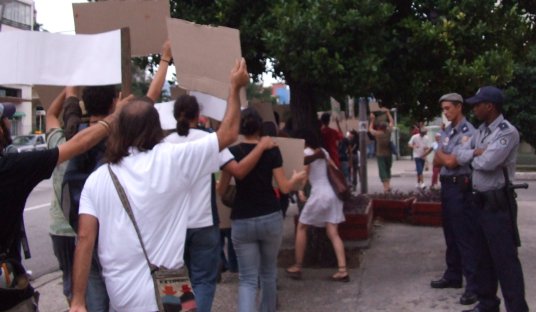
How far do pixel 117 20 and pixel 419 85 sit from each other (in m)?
3.13

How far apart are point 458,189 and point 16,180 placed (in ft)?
13.7

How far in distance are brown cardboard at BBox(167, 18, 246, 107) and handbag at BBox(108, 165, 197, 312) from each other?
1196mm

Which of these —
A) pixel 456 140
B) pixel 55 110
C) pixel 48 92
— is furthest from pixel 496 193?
pixel 48 92

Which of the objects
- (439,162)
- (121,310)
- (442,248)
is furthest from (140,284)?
(442,248)

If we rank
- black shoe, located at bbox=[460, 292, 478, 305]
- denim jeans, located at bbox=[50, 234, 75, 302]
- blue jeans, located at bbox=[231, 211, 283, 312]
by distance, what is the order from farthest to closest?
black shoe, located at bbox=[460, 292, 478, 305]
blue jeans, located at bbox=[231, 211, 283, 312]
denim jeans, located at bbox=[50, 234, 75, 302]

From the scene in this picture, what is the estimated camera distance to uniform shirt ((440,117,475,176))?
5703 mm

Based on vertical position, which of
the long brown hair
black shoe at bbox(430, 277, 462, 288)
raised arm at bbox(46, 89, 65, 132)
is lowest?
black shoe at bbox(430, 277, 462, 288)

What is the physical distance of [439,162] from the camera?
223 inches

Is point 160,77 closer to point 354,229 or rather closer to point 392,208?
point 354,229

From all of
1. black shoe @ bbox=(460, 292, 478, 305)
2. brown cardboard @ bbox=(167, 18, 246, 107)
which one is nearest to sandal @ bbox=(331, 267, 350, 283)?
black shoe @ bbox=(460, 292, 478, 305)

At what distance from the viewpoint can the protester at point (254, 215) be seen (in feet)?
15.2

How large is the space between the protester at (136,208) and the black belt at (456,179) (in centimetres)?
327

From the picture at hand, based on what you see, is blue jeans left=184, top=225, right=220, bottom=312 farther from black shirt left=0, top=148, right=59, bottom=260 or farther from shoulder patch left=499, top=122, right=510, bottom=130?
shoulder patch left=499, top=122, right=510, bottom=130

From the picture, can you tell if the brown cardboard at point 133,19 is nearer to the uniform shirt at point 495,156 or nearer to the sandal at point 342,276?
the uniform shirt at point 495,156
